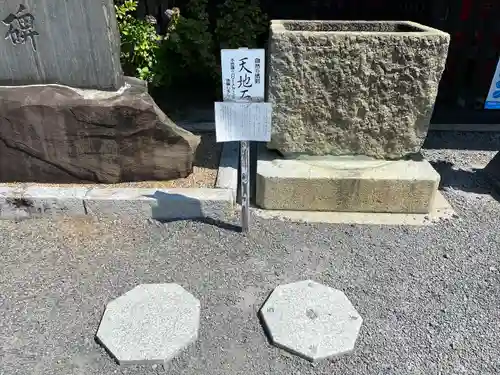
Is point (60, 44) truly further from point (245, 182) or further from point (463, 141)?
point (463, 141)

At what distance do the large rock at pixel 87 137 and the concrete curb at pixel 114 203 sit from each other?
0.26m

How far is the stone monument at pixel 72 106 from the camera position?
3188 millimetres

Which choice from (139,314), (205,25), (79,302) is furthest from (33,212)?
(205,25)

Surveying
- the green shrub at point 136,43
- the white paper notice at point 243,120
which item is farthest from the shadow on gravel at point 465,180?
the green shrub at point 136,43

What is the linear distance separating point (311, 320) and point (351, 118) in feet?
5.98

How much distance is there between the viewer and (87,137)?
11.1 ft

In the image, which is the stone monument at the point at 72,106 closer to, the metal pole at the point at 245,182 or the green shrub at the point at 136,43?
the metal pole at the point at 245,182

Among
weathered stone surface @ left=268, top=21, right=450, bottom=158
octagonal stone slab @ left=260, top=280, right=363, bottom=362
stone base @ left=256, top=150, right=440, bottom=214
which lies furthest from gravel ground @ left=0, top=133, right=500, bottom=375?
weathered stone surface @ left=268, top=21, right=450, bottom=158

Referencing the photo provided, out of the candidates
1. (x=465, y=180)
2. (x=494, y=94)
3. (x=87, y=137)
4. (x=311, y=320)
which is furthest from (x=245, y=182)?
(x=494, y=94)

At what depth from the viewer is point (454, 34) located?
5.30 metres

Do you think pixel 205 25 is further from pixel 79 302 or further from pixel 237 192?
pixel 79 302

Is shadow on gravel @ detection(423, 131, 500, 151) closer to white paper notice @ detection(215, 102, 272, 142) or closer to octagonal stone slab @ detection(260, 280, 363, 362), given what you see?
white paper notice @ detection(215, 102, 272, 142)

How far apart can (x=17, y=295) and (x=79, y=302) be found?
0.41 meters

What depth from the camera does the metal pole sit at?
2861 millimetres
